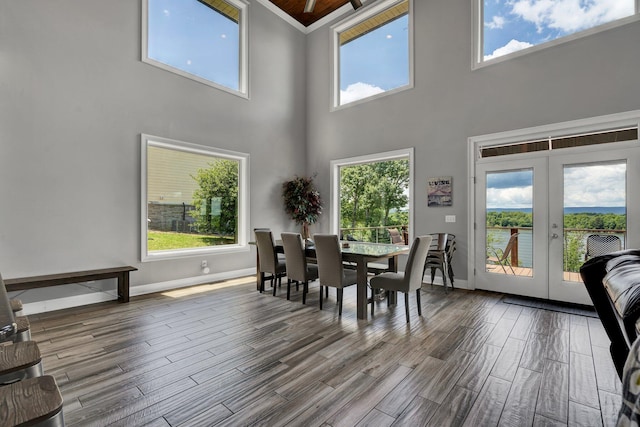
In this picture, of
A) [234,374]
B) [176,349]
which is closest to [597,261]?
[234,374]

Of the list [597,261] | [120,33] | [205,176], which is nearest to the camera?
[597,261]

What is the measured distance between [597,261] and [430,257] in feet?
11.0

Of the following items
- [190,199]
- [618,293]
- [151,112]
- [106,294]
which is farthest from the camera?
[190,199]

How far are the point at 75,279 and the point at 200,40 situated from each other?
431cm

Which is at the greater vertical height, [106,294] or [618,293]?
[618,293]

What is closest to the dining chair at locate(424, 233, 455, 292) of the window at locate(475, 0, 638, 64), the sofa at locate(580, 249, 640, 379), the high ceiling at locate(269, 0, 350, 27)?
the window at locate(475, 0, 638, 64)

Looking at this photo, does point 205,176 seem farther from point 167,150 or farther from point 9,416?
point 9,416

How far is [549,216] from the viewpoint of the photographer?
414cm

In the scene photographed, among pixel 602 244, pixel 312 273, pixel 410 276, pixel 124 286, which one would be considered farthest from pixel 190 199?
pixel 602 244

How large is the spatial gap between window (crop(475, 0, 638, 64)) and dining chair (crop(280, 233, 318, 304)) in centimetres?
396

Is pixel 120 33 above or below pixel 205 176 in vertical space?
above

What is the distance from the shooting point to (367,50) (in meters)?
6.26

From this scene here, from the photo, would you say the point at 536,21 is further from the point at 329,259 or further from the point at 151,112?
the point at 151,112

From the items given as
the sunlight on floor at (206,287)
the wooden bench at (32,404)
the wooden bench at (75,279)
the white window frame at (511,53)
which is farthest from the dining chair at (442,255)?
the wooden bench at (32,404)
